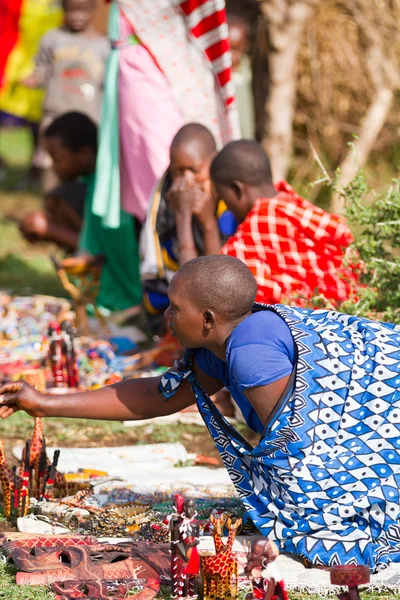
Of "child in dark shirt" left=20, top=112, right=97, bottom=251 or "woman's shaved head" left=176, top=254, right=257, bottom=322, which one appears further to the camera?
"child in dark shirt" left=20, top=112, right=97, bottom=251

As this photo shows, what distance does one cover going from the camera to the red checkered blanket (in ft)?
16.9

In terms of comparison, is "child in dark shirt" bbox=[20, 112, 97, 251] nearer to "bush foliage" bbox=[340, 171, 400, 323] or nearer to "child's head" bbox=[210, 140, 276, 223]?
"child's head" bbox=[210, 140, 276, 223]

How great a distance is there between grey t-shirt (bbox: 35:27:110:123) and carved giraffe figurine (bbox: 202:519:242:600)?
6567mm

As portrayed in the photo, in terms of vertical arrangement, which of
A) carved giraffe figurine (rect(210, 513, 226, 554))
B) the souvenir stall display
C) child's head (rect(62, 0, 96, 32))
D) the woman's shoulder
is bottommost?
the souvenir stall display

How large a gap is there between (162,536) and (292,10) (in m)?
5.40

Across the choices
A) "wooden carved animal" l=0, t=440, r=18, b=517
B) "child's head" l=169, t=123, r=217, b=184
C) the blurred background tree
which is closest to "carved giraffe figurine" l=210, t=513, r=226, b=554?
"wooden carved animal" l=0, t=440, r=18, b=517

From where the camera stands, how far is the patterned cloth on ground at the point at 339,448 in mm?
3342

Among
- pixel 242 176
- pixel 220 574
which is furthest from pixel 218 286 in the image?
pixel 242 176

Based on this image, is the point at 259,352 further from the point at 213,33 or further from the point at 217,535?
the point at 213,33

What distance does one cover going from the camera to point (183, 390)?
373cm

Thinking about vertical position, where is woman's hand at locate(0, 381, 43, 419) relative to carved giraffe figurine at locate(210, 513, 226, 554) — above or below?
above

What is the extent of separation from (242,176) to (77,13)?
4.78 meters

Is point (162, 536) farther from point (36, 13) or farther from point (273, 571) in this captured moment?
point (36, 13)

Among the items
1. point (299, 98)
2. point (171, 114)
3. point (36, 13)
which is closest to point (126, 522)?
point (171, 114)
